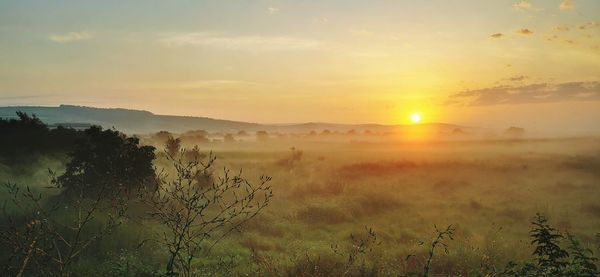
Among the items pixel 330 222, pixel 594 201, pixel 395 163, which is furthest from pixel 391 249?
pixel 395 163

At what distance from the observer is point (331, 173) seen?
3725 centimetres

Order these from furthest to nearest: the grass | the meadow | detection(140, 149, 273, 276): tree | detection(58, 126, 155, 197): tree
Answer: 1. detection(58, 126, 155, 197): tree
2. the grass
3. the meadow
4. detection(140, 149, 273, 276): tree

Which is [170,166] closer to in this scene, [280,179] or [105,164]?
[280,179]

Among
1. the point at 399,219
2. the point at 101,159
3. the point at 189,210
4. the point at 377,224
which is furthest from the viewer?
the point at 399,219

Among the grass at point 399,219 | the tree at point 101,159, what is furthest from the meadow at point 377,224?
the tree at point 101,159

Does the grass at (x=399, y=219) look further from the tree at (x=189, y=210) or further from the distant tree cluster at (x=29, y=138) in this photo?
the distant tree cluster at (x=29, y=138)

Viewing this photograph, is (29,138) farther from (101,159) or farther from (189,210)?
(189,210)

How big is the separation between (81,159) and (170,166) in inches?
830

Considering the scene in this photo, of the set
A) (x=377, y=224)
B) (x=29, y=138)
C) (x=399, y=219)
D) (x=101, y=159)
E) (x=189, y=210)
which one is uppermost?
(x=189, y=210)

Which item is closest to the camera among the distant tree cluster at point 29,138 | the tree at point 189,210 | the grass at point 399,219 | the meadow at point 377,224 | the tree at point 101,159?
the tree at point 189,210

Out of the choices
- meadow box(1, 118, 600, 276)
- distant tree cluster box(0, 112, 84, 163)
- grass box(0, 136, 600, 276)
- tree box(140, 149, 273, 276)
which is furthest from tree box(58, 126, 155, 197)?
tree box(140, 149, 273, 276)

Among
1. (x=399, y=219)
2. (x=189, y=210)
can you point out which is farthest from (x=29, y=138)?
(x=189, y=210)

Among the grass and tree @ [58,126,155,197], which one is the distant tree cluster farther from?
tree @ [58,126,155,197]

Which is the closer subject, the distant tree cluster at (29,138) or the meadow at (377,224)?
the meadow at (377,224)
